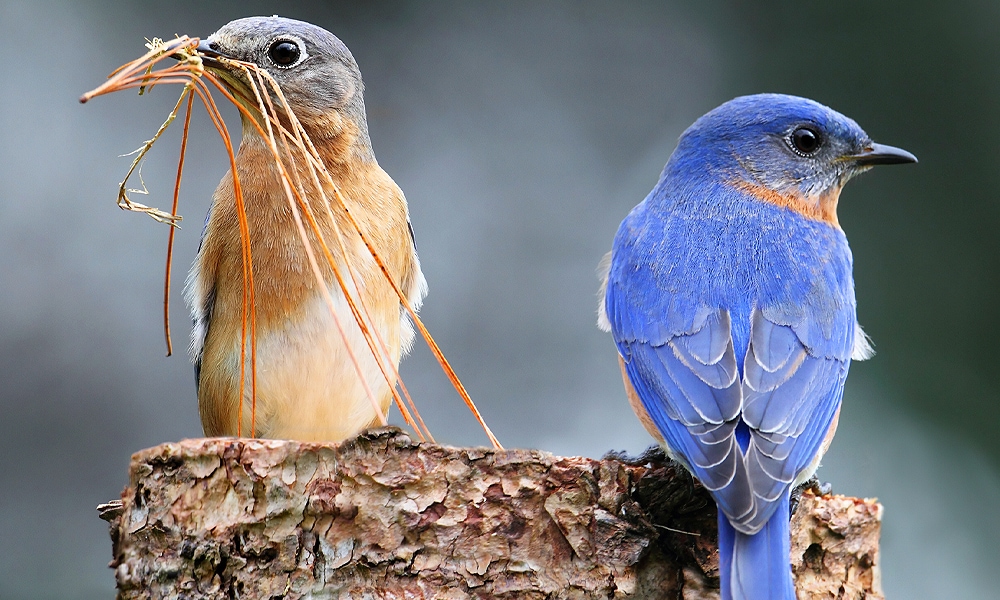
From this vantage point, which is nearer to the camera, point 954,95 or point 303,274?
point 303,274

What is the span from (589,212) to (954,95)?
6.87 ft

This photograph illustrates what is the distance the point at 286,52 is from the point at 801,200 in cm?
217

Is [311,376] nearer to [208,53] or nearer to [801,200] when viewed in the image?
[208,53]

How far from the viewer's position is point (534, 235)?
5.90m

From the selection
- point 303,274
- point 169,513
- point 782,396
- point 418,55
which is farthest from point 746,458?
point 418,55

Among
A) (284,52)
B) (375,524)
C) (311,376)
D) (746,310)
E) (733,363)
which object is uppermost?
(284,52)

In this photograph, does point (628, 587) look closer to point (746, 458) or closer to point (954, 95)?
point (746, 458)

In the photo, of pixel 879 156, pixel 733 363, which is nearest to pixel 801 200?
pixel 879 156

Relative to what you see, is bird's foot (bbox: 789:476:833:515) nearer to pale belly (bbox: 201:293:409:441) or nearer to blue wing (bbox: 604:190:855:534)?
blue wing (bbox: 604:190:855:534)

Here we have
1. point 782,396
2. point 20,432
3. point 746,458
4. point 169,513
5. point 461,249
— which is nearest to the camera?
point 169,513

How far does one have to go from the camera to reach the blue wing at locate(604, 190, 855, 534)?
109 inches

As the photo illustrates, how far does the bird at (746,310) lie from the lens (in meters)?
2.73

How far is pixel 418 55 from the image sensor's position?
577cm

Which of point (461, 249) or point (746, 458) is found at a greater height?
point (461, 249)
